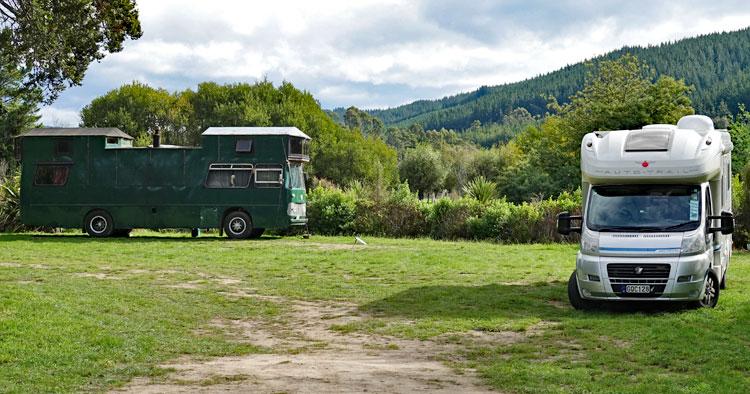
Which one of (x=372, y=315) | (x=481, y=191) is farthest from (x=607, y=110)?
(x=372, y=315)

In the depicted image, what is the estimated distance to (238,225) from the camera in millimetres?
29500

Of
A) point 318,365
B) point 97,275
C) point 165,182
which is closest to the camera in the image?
point 318,365

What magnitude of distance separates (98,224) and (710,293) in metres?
21.6

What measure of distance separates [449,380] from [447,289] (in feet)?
25.3

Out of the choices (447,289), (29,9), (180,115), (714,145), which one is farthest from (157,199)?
(180,115)

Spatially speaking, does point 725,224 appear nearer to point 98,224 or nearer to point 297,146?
point 297,146

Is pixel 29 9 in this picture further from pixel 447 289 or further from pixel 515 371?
pixel 515 371

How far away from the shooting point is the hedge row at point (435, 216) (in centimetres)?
2912

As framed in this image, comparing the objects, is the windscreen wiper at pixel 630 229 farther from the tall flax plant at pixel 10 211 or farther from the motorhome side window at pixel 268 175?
the tall flax plant at pixel 10 211

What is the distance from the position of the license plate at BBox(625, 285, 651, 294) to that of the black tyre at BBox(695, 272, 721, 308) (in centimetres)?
92

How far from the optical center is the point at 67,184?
29.9 metres

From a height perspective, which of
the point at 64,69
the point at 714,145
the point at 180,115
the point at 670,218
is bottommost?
the point at 670,218

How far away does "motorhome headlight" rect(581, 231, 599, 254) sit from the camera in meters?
13.2

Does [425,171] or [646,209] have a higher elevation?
[425,171]
